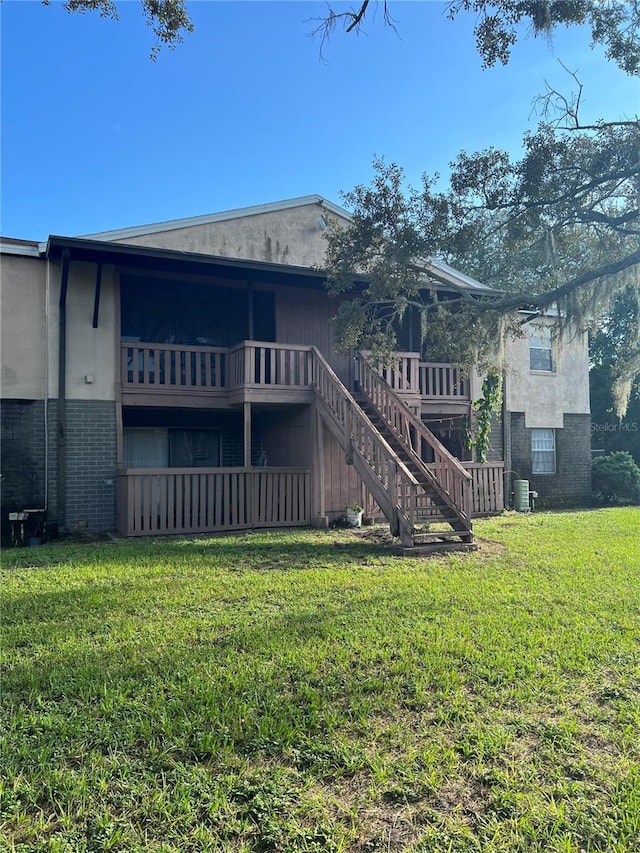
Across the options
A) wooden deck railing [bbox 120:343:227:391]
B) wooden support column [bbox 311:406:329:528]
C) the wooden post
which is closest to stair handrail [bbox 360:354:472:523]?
the wooden post

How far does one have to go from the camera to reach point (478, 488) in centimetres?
1368

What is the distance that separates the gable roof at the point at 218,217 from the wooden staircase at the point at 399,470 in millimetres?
4296

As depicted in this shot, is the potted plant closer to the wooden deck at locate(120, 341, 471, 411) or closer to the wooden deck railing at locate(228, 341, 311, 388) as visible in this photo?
the wooden deck at locate(120, 341, 471, 411)

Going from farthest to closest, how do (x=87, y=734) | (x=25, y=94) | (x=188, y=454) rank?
(x=188, y=454)
(x=25, y=94)
(x=87, y=734)

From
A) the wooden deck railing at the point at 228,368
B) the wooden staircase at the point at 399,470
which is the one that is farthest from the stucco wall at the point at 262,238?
the wooden staircase at the point at 399,470

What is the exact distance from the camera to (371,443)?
10281mm

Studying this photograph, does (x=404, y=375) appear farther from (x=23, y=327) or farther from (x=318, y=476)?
(x=23, y=327)

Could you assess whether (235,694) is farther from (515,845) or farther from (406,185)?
(406,185)

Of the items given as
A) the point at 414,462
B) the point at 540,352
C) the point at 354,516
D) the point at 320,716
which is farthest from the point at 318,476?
the point at 540,352

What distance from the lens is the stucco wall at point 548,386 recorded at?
16109mm

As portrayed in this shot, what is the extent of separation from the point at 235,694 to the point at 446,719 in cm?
131

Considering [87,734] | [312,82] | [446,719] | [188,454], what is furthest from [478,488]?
[87,734]

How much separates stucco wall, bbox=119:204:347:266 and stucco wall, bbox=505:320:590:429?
615 cm

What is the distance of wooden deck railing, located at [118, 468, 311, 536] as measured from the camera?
10.4 m
